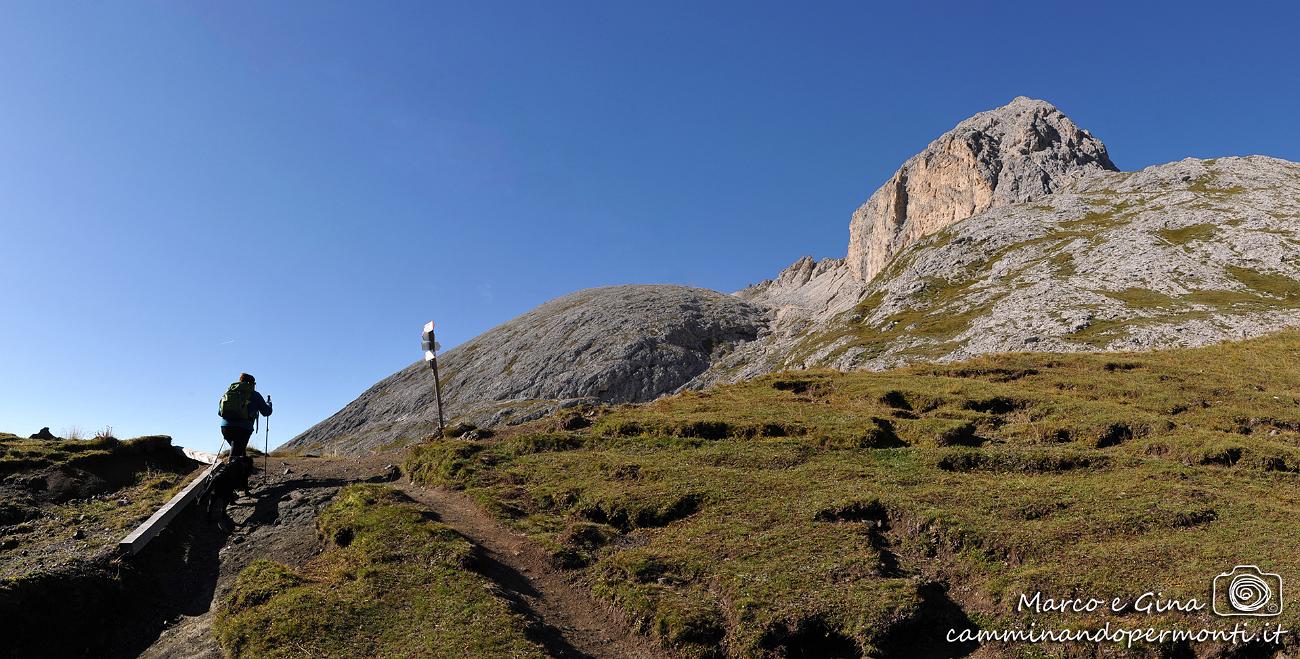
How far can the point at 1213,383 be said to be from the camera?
30.1 m

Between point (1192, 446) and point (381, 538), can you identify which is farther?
point (1192, 446)

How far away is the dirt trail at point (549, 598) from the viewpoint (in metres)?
11.5

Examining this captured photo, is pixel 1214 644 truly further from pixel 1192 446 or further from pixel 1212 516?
A: pixel 1192 446

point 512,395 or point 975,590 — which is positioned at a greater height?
point 512,395

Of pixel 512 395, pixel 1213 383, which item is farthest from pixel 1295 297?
pixel 512 395

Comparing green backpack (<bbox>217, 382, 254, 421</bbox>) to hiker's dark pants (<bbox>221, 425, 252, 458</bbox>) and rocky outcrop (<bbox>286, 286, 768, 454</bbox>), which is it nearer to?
hiker's dark pants (<bbox>221, 425, 252, 458</bbox>)

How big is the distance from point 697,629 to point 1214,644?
28.2ft

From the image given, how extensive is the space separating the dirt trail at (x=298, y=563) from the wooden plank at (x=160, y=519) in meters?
0.35

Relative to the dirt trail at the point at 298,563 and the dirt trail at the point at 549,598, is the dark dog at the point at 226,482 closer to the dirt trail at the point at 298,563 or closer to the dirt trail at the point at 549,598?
the dirt trail at the point at 298,563

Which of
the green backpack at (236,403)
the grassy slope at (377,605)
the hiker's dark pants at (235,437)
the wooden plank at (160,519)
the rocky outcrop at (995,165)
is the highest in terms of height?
the rocky outcrop at (995,165)

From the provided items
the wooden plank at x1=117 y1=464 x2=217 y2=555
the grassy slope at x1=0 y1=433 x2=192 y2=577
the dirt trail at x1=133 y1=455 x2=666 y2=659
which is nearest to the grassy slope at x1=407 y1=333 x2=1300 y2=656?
the dirt trail at x1=133 y1=455 x2=666 y2=659

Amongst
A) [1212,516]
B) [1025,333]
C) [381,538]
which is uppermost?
[1025,333]

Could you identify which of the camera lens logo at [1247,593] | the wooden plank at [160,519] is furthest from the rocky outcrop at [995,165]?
the wooden plank at [160,519]

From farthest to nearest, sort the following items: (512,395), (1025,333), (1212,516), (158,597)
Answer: (512,395), (1025,333), (1212,516), (158,597)
